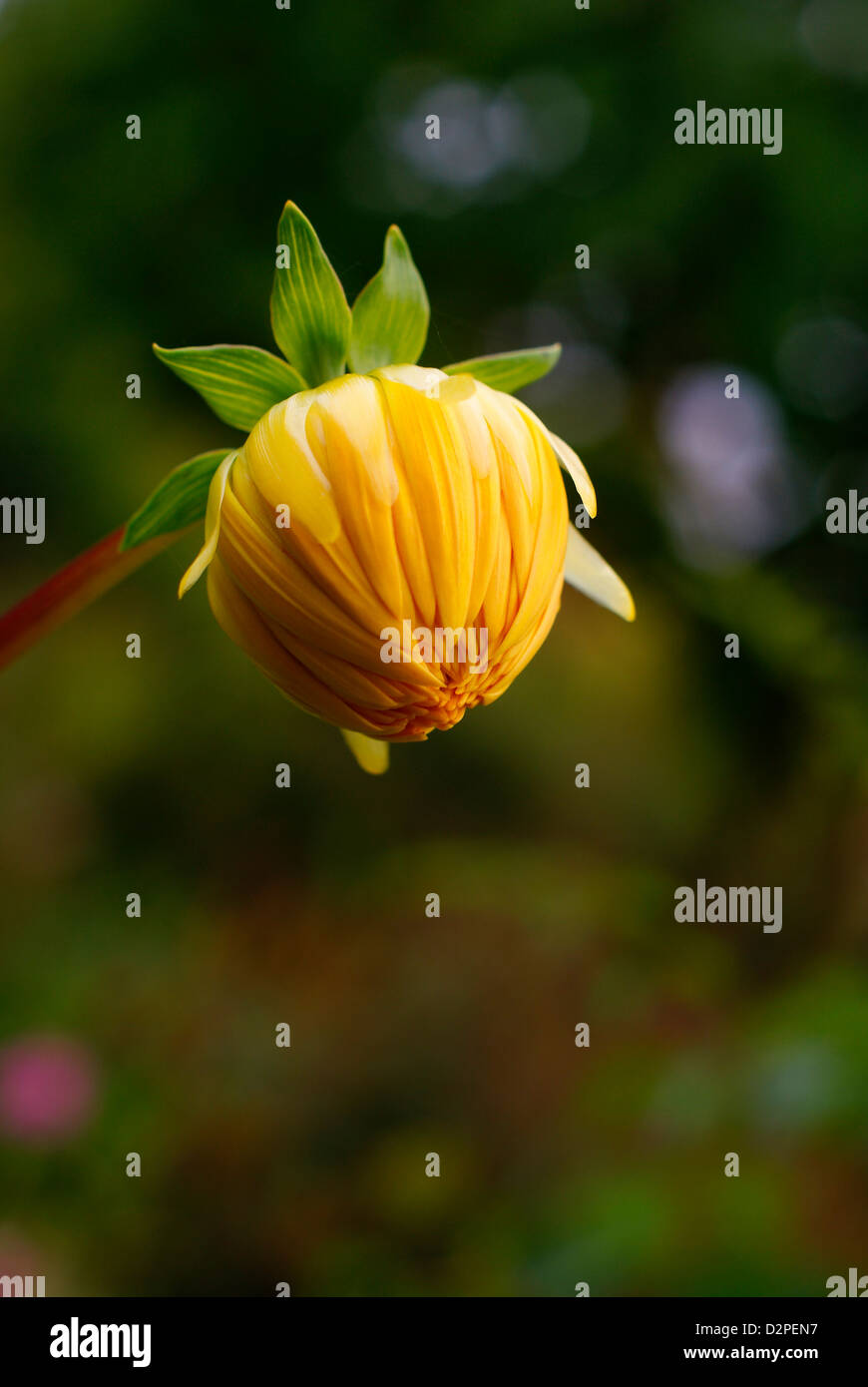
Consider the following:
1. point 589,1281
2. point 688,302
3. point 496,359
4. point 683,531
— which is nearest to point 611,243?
point 688,302

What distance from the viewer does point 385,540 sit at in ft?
2.16

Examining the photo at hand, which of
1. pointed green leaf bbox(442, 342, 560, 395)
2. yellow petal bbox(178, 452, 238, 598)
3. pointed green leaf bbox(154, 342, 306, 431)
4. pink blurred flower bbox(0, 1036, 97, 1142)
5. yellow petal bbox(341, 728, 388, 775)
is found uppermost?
pointed green leaf bbox(442, 342, 560, 395)

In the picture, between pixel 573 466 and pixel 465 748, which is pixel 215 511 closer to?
pixel 573 466

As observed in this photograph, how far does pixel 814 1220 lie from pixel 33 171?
Result: 6.86 ft

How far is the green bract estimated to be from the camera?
71 cm

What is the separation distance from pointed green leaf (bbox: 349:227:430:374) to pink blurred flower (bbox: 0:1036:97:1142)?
4.82 feet

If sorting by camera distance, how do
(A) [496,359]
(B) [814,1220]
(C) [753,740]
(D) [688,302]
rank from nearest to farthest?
(A) [496,359] → (B) [814,1220] → (D) [688,302] → (C) [753,740]

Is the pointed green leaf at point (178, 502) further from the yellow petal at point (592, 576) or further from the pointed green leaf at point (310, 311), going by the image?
the yellow petal at point (592, 576)

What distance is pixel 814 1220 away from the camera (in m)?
1.81

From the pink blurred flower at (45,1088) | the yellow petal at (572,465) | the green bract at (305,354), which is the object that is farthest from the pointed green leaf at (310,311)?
the pink blurred flower at (45,1088)

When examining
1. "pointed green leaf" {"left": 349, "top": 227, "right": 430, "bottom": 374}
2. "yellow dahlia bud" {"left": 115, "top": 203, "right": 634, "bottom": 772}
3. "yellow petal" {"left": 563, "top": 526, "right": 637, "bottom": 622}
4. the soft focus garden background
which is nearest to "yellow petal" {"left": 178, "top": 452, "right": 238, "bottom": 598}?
"yellow dahlia bud" {"left": 115, "top": 203, "right": 634, "bottom": 772}

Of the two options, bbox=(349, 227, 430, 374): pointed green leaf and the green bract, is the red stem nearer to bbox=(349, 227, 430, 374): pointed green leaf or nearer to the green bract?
the green bract

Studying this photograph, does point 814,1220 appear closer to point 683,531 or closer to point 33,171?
point 683,531

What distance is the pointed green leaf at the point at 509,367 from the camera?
0.73 meters
